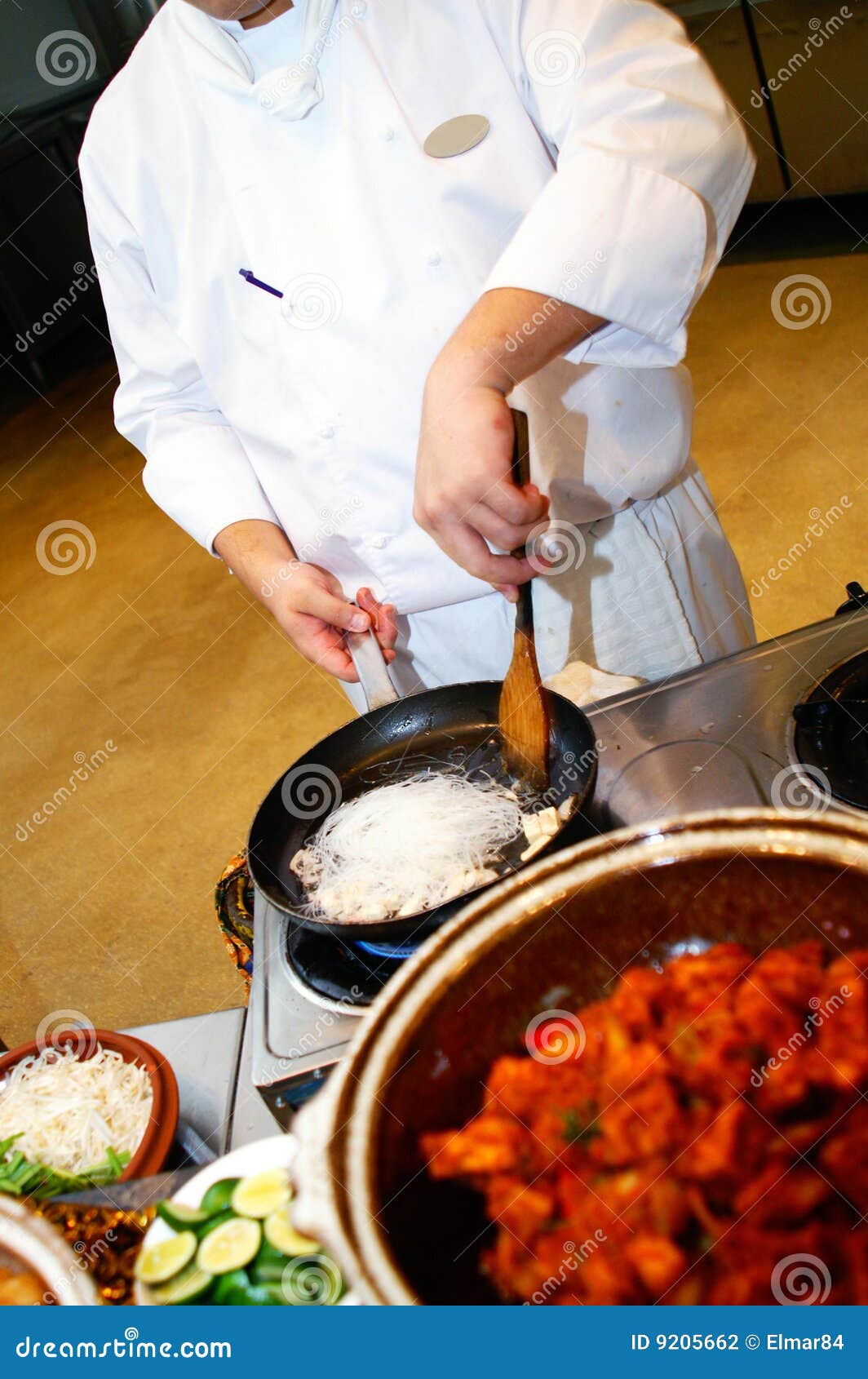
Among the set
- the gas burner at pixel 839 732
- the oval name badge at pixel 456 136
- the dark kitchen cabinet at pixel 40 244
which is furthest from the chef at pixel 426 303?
the dark kitchen cabinet at pixel 40 244

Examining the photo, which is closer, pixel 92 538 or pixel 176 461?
pixel 176 461

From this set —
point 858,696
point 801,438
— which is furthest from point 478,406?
point 801,438

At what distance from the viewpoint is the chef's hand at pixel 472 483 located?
104 centimetres

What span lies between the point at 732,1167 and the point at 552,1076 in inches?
4.7

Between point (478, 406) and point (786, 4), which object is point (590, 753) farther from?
point (786, 4)

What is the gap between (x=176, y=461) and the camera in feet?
5.85

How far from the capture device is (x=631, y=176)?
1.19 m

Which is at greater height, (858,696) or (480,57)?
(480,57)

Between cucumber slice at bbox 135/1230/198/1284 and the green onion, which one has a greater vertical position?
cucumber slice at bbox 135/1230/198/1284

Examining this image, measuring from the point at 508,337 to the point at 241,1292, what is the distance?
2.99ft

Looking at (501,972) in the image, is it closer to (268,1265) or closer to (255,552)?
(268,1265)

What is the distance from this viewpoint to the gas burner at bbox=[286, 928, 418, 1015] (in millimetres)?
1046

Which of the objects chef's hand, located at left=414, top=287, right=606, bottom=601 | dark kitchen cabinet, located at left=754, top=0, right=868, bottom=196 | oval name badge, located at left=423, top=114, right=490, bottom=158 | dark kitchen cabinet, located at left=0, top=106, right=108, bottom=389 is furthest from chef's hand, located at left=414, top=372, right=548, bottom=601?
dark kitchen cabinet, located at left=0, top=106, right=108, bottom=389

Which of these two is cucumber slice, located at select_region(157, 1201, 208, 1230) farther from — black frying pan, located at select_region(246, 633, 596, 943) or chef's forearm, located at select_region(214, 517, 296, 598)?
chef's forearm, located at select_region(214, 517, 296, 598)
